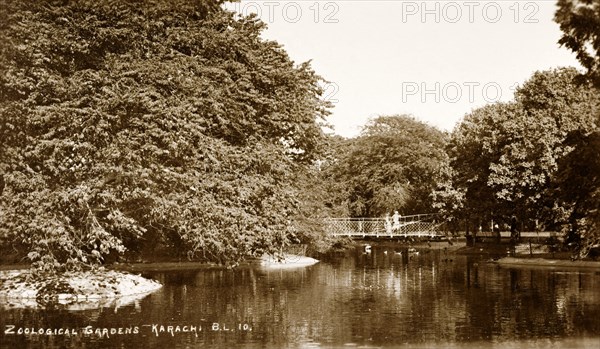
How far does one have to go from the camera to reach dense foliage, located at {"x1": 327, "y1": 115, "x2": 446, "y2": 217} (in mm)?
77125

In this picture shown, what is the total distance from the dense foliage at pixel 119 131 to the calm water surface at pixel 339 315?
2.90m

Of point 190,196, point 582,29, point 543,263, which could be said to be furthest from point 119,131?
point 543,263

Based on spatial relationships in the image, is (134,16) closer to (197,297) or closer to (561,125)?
(197,297)

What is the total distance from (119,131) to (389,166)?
56776 millimetres

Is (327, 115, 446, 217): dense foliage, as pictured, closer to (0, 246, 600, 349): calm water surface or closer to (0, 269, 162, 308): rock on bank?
(0, 246, 600, 349): calm water surface

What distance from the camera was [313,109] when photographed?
1499 inches

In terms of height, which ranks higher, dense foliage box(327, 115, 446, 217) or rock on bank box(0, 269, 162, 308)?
dense foliage box(327, 115, 446, 217)

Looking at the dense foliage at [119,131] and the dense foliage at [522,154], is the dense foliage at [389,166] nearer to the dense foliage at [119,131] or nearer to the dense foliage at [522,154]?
the dense foliage at [522,154]

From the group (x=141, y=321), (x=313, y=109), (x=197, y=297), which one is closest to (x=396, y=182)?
(x=313, y=109)

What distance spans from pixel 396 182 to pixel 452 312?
55731 millimetres

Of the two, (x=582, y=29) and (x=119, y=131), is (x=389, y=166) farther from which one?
(x=582, y=29)

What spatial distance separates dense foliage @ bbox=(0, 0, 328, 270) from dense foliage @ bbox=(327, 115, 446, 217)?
162ft

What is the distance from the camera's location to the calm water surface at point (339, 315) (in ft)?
57.1

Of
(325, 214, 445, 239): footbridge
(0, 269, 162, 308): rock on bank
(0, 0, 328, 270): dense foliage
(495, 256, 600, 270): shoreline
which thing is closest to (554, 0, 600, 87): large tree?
(0, 0, 328, 270): dense foliage
